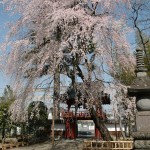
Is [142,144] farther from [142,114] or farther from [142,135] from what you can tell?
[142,114]

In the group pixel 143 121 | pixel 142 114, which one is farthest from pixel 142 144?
pixel 142 114

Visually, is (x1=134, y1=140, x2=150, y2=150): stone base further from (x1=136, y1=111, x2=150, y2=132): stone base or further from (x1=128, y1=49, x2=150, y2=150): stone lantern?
(x1=136, y1=111, x2=150, y2=132): stone base

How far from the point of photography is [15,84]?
21922 millimetres

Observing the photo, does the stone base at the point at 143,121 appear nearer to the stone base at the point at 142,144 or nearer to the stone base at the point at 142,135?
the stone base at the point at 142,135

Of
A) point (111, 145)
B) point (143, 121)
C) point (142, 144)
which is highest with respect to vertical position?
point (143, 121)

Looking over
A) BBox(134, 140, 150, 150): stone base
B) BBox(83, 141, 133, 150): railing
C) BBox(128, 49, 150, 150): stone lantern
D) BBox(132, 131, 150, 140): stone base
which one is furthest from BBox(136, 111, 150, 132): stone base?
BBox(83, 141, 133, 150): railing

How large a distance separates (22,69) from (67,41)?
11.6 ft

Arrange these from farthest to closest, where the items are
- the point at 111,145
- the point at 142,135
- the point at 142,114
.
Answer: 1. the point at 111,145
2. the point at 142,114
3. the point at 142,135

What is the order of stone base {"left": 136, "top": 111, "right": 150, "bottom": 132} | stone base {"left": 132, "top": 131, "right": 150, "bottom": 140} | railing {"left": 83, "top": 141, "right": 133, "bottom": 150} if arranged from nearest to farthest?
stone base {"left": 132, "top": 131, "right": 150, "bottom": 140} → stone base {"left": 136, "top": 111, "right": 150, "bottom": 132} → railing {"left": 83, "top": 141, "right": 133, "bottom": 150}

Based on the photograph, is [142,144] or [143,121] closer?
[142,144]

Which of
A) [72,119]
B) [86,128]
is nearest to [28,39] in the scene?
[72,119]

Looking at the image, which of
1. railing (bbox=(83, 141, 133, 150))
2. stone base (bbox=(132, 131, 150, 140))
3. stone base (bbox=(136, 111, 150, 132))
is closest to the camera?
stone base (bbox=(132, 131, 150, 140))

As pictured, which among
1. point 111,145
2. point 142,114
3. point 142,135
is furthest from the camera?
point 111,145

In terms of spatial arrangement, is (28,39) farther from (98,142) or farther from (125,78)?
(125,78)
